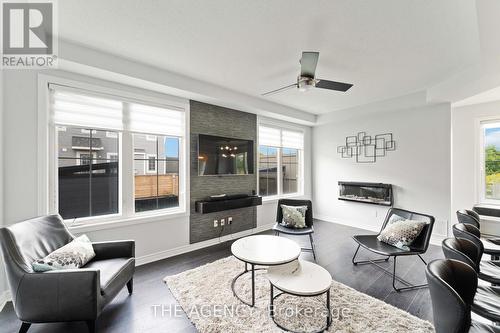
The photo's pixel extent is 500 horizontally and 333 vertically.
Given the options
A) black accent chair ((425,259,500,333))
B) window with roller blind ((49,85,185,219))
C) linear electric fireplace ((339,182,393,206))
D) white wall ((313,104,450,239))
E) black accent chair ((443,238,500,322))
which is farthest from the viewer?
linear electric fireplace ((339,182,393,206))

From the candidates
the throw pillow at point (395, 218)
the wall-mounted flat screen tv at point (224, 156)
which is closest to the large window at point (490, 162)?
the throw pillow at point (395, 218)

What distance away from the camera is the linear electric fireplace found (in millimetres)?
4465

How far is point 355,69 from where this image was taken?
295 centimetres

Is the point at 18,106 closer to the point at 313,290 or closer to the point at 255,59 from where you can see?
the point at 255,59

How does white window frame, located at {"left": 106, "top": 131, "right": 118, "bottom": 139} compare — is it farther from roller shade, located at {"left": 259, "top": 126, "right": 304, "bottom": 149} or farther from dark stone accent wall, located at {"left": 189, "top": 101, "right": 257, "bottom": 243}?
roller shade, located at {"left": 259, "top": 126, "right": 304, "bottom": 149}

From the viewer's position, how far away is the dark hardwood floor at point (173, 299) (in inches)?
74.1

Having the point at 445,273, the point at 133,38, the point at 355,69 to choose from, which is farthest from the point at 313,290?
the point at 133,38

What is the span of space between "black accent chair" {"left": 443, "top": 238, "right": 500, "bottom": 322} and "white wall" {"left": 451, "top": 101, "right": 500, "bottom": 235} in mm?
3350

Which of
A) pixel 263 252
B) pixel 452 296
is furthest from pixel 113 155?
pixel 452 296

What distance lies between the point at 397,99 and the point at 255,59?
3.21 metres

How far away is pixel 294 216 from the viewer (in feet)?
11.8

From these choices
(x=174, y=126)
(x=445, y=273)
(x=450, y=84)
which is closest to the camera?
(x=445, y=273)

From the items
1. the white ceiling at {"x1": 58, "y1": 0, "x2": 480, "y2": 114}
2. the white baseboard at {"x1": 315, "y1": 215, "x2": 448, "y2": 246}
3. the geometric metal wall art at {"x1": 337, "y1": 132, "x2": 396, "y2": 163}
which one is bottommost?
Result: the white baseboard at {"x1": 315, "y1": 215, "x2": 448, "y2": 246}

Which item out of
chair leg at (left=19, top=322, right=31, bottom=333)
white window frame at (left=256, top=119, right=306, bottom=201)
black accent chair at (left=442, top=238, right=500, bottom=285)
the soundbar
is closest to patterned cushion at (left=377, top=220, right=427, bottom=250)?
black accent chair at (left=442, top=238, right=500, bottom=285)
